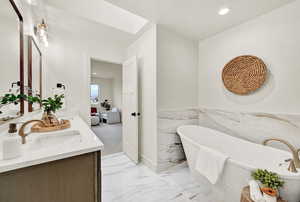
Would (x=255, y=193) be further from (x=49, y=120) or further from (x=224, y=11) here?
(x=224, y=11)

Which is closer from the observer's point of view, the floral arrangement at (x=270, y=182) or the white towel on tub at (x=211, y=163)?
the floral arrangement at (x=270, y=182)

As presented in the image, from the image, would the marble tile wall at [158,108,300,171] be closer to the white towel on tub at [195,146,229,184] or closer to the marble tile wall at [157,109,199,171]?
the marble tile wall at [157,109,199,171]

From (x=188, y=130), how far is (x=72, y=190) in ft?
5.97

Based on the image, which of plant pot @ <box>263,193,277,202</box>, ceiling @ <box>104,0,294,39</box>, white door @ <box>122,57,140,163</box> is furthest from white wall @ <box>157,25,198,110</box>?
plant pot @ <box>263,193,277,202</box>

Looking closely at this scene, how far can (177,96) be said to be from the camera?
230 centimetres

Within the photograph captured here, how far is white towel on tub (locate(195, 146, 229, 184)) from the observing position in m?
1.26

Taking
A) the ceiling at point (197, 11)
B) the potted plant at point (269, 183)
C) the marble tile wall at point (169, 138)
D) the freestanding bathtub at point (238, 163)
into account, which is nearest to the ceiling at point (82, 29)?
the ceiling at point (197, 11)

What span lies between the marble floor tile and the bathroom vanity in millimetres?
859

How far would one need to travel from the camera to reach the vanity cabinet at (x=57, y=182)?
65 cm

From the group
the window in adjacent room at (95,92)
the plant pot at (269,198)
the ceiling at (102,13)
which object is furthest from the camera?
the window in adjacent room at (95,92)

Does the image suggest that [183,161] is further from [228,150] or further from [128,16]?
[128,16]

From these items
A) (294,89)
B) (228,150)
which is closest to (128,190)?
(228,150)

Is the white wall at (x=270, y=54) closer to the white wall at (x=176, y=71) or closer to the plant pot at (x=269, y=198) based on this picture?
the white wall at (x=176, y=71)

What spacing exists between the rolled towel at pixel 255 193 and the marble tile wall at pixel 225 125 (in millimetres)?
948
